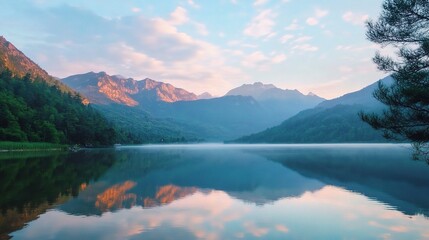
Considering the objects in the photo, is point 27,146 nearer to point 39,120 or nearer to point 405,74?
point 39,120

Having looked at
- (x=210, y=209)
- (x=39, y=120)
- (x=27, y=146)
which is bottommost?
(x=210, y=209)

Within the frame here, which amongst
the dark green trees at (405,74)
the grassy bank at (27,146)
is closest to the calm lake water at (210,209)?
the dark green trees at (405,74)

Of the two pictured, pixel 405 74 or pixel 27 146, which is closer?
pixel 405 74

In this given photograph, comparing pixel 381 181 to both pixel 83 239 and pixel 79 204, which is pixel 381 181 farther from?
pixel 83 239

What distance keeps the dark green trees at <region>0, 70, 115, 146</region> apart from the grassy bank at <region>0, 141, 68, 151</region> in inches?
169

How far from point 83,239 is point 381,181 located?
106ft

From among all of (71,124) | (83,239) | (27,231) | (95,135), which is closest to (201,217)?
(83,239)

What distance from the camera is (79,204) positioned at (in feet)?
79.8

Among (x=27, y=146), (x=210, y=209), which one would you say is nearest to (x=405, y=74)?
(x=210, y=209)

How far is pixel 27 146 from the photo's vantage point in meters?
98.8

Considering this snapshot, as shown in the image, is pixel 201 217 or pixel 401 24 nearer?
pixel 201 217

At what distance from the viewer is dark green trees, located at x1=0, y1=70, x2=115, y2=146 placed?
10344cm

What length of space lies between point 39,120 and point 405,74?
119 m

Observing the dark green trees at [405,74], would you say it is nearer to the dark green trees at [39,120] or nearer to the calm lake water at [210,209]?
the calm lake water at [210,209]
